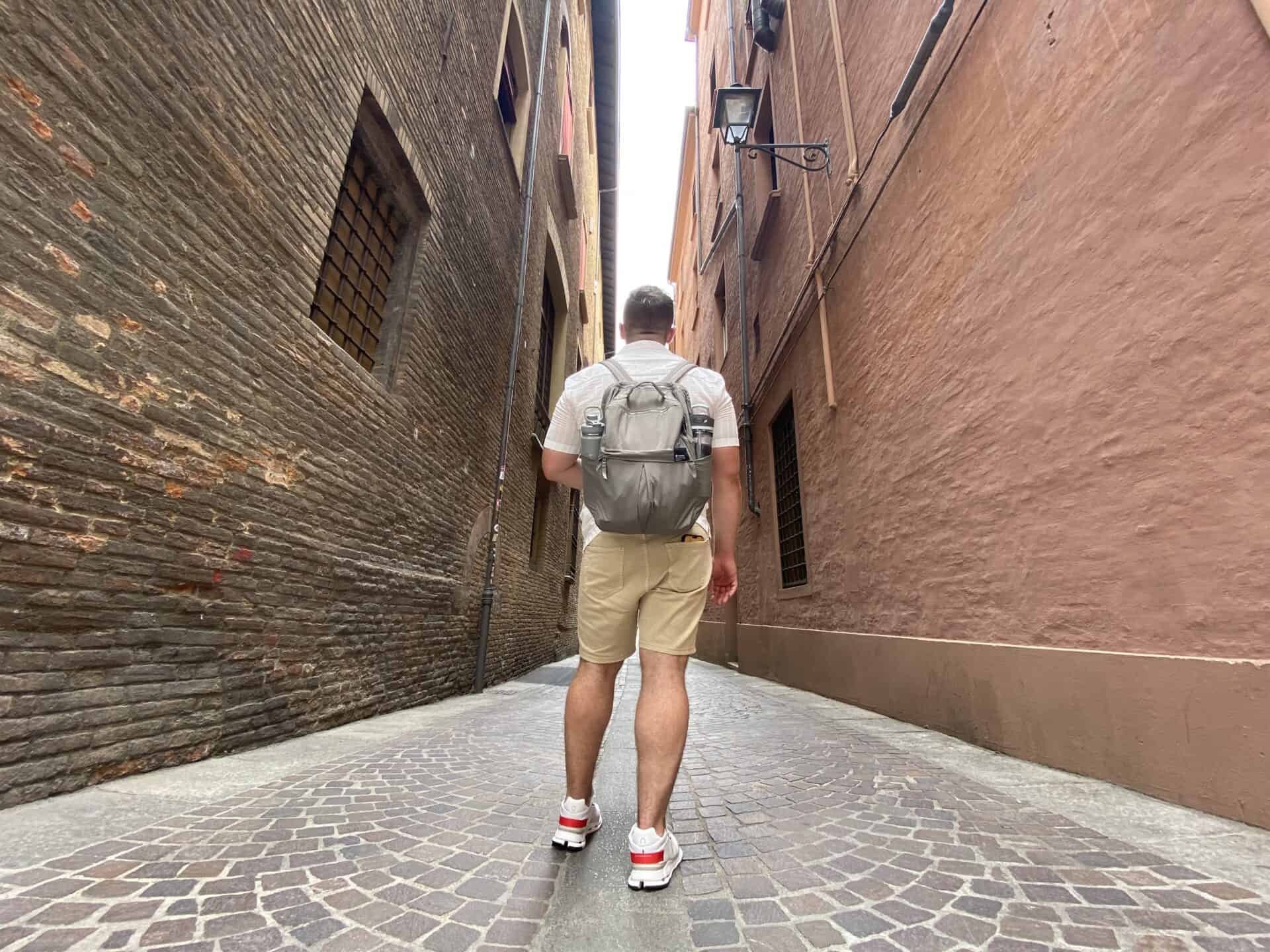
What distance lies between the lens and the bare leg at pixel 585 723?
67.1 inches

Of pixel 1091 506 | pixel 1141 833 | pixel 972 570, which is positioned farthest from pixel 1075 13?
pixel 1141 833

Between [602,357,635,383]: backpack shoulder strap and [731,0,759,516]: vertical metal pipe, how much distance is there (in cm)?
702

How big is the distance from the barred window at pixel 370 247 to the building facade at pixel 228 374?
2cm

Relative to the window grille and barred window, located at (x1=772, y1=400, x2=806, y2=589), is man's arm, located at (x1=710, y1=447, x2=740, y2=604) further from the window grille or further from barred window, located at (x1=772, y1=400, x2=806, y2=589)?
barred window, located at (x1=772, y1=400, x2=806, y2=589)

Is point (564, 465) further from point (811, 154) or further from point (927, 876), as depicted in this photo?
point (811, 154)

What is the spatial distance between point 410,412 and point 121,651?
2743 mm

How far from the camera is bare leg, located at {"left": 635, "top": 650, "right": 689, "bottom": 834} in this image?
154cm

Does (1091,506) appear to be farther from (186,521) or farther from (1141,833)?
(186,521)

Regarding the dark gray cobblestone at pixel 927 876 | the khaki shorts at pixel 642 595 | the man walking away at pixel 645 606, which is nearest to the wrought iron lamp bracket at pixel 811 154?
the man walking away at pixel 645 606

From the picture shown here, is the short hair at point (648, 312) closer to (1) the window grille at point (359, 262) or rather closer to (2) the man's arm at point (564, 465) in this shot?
(2) the man's arm at point (564, 465)

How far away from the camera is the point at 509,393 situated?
7.15 metres

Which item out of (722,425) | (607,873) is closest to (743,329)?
(722,425)

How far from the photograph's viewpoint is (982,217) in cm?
340

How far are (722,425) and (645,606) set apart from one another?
1.99ft
